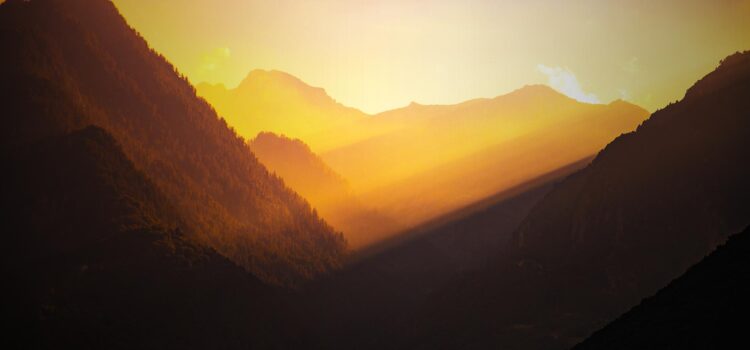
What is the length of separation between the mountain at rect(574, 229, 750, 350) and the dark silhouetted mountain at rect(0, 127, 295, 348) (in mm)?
119550

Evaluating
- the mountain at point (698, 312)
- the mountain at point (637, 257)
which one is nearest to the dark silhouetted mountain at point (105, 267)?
the mountain at point (637, 257)

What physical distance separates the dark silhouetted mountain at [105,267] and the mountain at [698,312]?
11955cm

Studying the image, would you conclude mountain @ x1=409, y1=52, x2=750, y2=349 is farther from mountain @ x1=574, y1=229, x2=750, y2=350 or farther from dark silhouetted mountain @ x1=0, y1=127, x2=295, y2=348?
mountain @ x1=574, y1=229, x2=750, y2=350

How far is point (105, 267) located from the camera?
139 m

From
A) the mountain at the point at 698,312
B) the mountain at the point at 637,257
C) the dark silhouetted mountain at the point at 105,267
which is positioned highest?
the dark silhouetted mountain at the point at 105,267

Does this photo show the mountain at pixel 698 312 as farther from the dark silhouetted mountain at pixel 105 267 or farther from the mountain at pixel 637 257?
the mountain at pixel 637 257

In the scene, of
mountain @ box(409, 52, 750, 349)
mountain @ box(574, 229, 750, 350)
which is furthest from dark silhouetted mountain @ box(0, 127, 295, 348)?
mountain @ box(574, 229, 750, 350)

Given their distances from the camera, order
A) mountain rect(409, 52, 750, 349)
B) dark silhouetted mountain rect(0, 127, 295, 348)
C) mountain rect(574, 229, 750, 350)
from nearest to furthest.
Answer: mountain rect(574, 229, 750, 350), dark silhouetted mountain rect(0, 127, 295, 348), mountain rect(409, 52, 750, 349)

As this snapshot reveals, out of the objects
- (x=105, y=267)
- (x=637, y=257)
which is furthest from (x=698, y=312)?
(x=637, y=257)

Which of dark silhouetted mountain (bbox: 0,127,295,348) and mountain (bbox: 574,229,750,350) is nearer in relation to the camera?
mountain (bbox: 574,229,750,350)

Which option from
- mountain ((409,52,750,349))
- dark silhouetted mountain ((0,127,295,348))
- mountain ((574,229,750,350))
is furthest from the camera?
mountain ((409,52,750,349))

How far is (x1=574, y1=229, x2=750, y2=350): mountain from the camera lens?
124 ft

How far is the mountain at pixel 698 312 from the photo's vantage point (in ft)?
124

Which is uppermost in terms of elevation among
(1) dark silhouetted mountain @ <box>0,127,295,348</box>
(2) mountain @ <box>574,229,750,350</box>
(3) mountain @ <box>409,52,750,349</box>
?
(1) dark silhouetted mountain @ <box>0,127,295,348</box>
